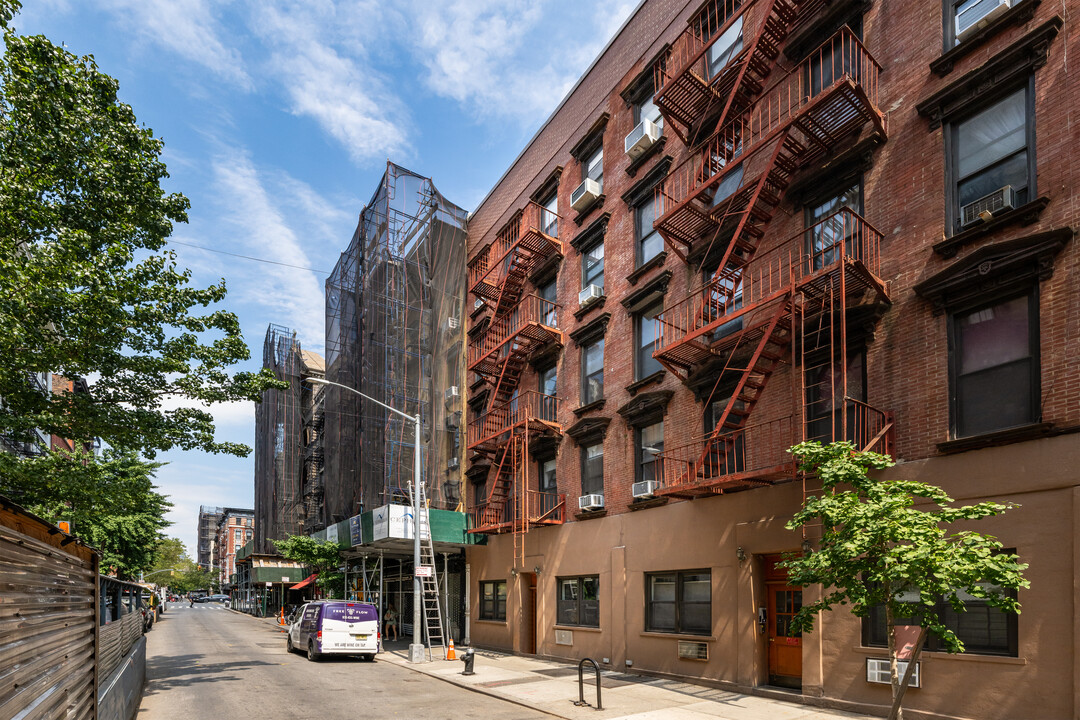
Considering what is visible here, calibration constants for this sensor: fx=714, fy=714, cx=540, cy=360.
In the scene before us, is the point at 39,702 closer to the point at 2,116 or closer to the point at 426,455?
the point at 2,116

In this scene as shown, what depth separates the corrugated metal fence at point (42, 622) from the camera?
4.11 m

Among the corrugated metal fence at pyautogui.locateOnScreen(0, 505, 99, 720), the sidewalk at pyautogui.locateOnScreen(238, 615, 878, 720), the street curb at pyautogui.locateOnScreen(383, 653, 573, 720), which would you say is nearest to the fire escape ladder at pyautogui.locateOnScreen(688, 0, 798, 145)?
the sidewalk at pyautogui.locateOnScreen(238, 615, 878, 720)

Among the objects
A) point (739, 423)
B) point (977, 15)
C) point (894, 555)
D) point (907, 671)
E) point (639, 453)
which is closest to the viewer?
point (907, 671)

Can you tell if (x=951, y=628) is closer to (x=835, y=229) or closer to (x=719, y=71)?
(x=835, y=229)

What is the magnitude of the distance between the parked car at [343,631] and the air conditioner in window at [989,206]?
63.2 ft

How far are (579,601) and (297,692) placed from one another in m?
8.28

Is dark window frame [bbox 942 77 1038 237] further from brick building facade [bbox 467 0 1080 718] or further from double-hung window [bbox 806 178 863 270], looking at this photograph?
double-hung window [bbox 806 178 863 270]

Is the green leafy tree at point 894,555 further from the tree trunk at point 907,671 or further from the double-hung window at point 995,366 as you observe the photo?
the double-hung window at point 995,366

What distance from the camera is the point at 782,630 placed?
1454cm

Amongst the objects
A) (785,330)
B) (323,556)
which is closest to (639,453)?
(785,330)

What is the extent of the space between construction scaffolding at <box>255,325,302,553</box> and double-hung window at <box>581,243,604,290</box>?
30.4 metres

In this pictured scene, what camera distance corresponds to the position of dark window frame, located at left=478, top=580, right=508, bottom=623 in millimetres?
24828

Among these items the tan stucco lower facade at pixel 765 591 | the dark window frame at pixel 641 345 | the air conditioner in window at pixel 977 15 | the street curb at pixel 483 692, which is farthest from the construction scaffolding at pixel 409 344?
the air conditioner in window at pixel 977 15

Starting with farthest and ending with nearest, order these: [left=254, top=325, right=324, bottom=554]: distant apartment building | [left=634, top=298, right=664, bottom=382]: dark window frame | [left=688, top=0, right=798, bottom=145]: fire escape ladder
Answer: [left=254, top=325, right=324, bottom=554]: distant apartment building → [left=634, top=298, right=664, bottom=382]: dark window frame → [left=688, top=0, right=798, bottom=145]: fire escape ladder
